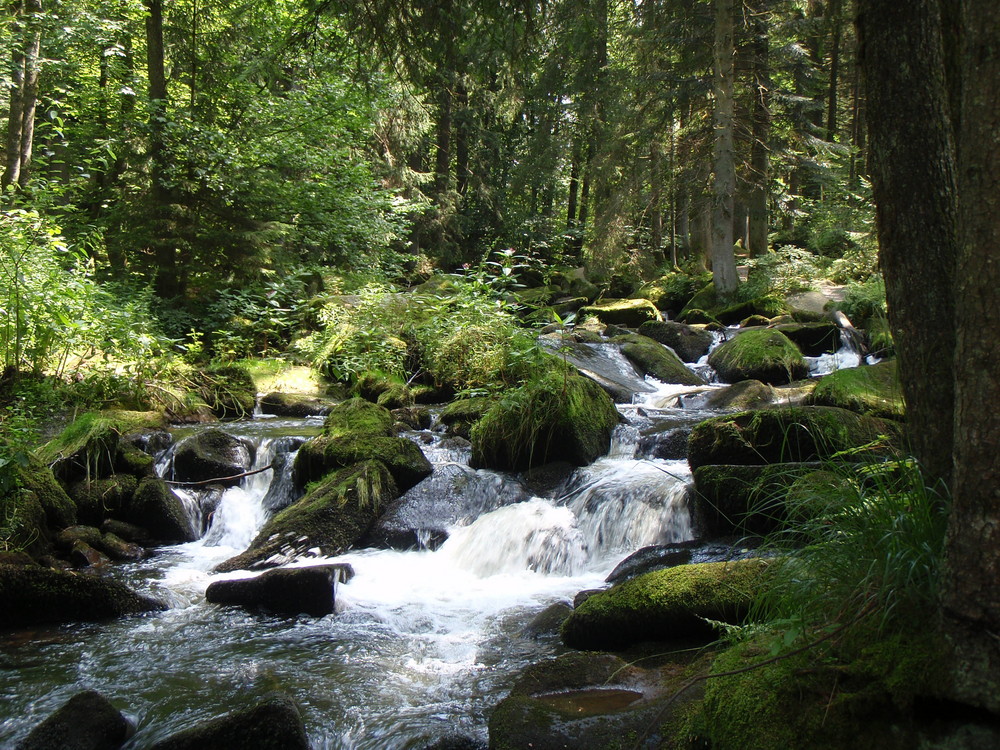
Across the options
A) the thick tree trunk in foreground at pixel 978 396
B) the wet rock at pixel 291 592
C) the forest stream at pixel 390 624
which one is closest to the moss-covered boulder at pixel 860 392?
the forest stream at pixel 390 624

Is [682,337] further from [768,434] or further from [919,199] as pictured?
[919,199]

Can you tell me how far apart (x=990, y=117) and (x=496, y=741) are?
3138 millimetres

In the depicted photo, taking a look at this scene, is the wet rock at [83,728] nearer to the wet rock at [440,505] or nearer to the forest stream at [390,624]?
the forest stream at [390,624]

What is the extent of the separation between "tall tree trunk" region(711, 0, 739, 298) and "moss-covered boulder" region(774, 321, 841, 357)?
4451 mm

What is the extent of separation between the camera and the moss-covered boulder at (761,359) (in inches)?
477

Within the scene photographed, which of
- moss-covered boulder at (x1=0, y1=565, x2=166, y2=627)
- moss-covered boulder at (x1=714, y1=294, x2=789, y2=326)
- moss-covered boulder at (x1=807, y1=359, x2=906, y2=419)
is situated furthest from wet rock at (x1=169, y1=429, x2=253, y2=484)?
moss-covered boulder at (x1=714, y1=294, x2=789, y2=326)

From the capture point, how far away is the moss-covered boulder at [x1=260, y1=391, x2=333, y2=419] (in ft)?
38.9

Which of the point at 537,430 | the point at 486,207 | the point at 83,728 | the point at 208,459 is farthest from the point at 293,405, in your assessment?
the point at 486,207

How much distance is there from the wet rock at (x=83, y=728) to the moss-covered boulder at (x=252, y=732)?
Result: 373 mm

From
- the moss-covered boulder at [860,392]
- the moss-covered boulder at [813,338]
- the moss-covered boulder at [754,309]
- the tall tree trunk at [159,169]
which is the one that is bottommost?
the moss-covered boulder at [860,392]

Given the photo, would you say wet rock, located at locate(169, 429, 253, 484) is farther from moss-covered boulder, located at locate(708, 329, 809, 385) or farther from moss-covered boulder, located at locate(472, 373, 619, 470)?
moss-covered boulder, located at locate(708, 329, 809, 385)

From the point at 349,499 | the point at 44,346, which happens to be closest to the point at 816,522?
the point at 349,499

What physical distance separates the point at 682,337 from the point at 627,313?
3312 millimetres

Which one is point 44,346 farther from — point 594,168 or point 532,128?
point 532,128
